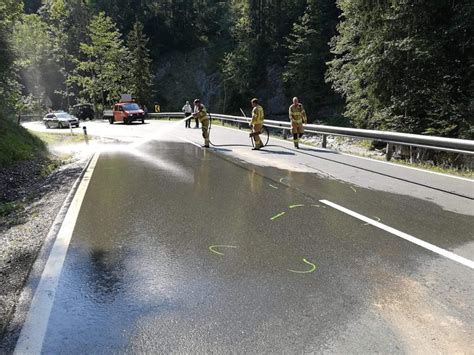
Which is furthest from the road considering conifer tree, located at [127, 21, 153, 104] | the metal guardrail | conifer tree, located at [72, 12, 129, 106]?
conifer tree, located at [72, 12, 129, 106]

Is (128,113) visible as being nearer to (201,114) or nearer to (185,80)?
(201,114)

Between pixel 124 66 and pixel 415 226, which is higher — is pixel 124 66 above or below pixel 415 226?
above

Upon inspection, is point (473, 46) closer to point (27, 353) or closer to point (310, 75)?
point (27, 353)

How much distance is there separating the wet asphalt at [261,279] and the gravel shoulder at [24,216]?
1.47ft

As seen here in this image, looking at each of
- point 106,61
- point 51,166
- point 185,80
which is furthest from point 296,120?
point 106,61

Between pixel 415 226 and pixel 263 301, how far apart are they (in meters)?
3.03

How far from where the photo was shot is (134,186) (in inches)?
368

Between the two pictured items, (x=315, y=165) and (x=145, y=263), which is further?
(x=315, y=165)

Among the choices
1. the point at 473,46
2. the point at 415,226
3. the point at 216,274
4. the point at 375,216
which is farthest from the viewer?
the point at 473,46

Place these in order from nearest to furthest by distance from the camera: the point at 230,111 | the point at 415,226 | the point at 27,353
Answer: the point at 27,353 → the point at 415,226 → the point at 230,111

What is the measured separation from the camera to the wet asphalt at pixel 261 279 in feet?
10.8

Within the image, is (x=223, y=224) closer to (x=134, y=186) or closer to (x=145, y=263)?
(x=145, y=263)

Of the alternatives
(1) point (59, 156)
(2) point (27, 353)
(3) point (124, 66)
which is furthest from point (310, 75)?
(2) point (27, 353)

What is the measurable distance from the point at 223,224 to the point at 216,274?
182 cm
